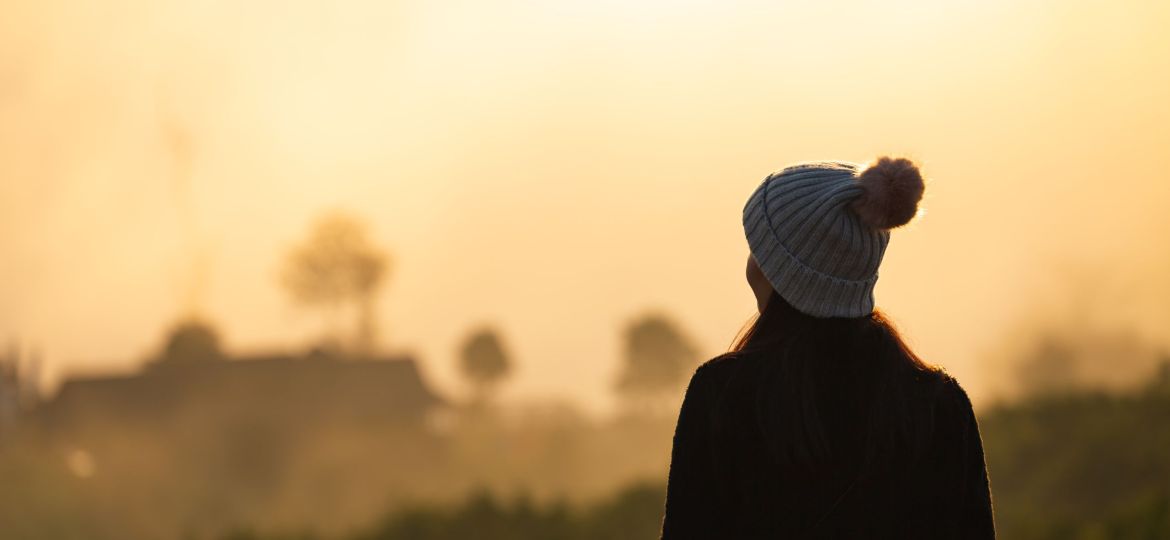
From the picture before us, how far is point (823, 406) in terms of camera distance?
136 inches

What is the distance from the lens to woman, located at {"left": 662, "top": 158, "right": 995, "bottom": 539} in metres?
3.44

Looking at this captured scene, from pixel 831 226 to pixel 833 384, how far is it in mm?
409

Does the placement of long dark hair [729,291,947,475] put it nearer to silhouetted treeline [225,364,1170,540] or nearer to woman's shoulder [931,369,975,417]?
woman's shoulder [931,369,975,417]

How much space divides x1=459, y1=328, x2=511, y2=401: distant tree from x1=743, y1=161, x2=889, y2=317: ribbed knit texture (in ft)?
205

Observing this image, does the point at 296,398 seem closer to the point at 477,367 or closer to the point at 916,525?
the point at 477,367

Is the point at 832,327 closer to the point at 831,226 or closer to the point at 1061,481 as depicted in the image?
the point at 831,226

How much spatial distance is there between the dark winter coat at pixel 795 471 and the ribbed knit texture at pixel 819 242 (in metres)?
0.19

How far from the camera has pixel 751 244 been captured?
3631 millimetres

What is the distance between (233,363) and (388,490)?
1954 cm

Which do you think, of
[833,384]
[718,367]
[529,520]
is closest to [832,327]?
[833,384]

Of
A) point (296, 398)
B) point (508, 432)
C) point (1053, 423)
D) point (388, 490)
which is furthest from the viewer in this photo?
point (296, 398)

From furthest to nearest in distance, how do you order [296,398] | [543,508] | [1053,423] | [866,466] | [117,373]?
1. [117,373]
2. [296,398]
3. [543,508]
4. [1053,423]
5. [866,466]

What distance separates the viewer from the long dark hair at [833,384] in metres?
3.40

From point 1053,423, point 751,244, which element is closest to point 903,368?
point 751,244
